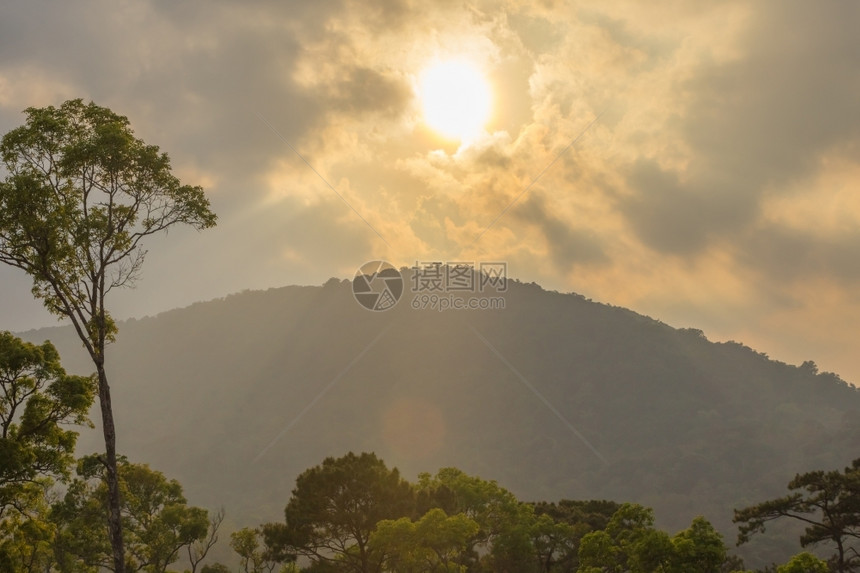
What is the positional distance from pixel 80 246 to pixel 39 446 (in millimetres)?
6470

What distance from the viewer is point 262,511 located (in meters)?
189

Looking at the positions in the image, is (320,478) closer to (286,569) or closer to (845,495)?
(286,569)

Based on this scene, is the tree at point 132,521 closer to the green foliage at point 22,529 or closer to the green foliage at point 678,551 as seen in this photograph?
the green foliage at point 22,529

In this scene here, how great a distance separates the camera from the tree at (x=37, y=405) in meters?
19.1

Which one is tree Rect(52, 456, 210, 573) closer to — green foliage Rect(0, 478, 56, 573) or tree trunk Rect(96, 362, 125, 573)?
green foliage Rect(0, 478, 56, 573)

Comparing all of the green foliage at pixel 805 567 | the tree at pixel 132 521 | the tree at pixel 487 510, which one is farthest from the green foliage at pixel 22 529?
the tree at pixel 487 510

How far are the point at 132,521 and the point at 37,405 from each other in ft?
95.6

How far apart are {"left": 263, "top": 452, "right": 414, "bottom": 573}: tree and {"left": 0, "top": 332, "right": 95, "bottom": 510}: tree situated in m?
22.3

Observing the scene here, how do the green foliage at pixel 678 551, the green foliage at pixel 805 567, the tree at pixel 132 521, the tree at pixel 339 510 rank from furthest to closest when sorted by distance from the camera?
the tree at pixel 339 510 < the tree at pixel 132 521 < the green foliage at pixel 678 551 < the green foliage at pixel 805 567

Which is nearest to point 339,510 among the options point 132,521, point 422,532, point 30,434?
point 422,532

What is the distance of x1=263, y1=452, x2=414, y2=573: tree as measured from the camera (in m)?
40.5

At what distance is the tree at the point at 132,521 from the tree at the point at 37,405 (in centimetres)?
1805

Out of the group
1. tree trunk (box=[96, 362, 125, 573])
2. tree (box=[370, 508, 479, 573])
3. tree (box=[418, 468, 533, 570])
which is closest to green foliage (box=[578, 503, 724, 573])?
tree (box=[370, 508, 479, 573])

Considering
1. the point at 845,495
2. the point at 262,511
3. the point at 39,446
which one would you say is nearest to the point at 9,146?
the point at 39,446
